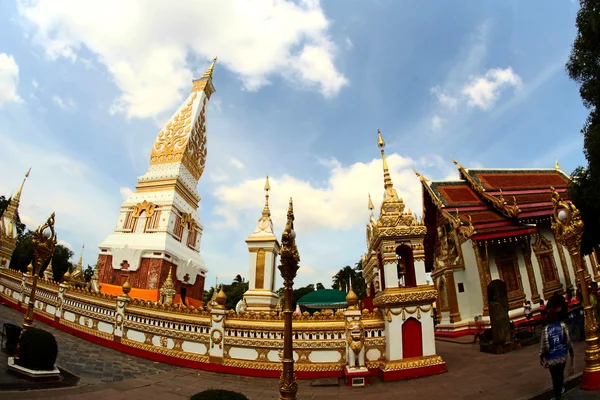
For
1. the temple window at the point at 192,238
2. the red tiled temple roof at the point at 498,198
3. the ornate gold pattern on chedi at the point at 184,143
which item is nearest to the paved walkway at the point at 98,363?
the temple window at the point at 192,238

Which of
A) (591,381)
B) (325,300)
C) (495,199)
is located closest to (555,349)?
(591,381)

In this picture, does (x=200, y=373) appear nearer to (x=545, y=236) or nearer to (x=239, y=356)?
(x=239, y=356)

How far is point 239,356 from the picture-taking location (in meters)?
8.17

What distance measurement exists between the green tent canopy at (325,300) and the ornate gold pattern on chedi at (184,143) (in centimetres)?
1460

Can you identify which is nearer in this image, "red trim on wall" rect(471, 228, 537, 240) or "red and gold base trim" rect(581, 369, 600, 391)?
"red and gold base trim" rect(581, 369, 600, 391)

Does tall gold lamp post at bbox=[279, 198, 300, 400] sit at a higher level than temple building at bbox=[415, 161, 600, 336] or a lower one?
lower

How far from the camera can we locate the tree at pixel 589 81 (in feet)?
31.8

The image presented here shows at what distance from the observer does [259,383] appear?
745 centimetres

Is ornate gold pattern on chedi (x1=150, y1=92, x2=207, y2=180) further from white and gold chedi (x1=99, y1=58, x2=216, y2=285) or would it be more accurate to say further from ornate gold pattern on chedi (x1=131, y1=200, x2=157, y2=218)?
ornate gold pattern on chedi (x1=131, y1=200, x2=157, y2=218)

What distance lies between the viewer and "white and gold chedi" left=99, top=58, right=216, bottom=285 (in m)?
20.6

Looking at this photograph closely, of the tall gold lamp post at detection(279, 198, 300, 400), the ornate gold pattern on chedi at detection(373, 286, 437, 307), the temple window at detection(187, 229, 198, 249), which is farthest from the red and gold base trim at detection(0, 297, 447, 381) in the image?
the temple window at detection(187, 229, 198, 249)

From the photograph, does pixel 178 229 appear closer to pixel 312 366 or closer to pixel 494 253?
pixel 312 366

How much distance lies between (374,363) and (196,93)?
2749 centimetres

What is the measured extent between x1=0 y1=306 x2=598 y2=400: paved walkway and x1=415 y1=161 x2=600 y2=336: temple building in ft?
29.6
